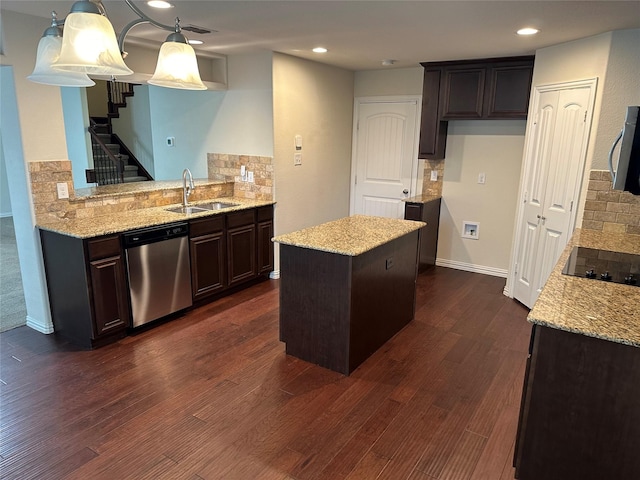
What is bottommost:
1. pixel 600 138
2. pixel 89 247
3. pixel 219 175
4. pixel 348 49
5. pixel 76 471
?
pixel 76 471

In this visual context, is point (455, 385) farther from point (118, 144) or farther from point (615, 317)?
point (118, 144)

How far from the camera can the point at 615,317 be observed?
1.80 m

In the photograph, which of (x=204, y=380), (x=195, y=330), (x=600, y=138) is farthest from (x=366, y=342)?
(x=600, y=138)

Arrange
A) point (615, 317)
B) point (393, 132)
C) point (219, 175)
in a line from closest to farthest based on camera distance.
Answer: point (615, 317) < point (219, 175) < point (393, 132)

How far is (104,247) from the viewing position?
3.25 meters

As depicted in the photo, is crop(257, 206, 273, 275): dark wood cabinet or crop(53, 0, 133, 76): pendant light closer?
crop(53, 0, 133, 76): pendant light

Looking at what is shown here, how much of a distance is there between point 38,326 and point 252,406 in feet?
7.10

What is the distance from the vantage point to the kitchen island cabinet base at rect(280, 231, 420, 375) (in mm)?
2938

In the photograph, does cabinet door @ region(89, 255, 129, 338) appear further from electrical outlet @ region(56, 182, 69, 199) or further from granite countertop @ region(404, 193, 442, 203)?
granite countertop @ region(404, 193, 442, 203)

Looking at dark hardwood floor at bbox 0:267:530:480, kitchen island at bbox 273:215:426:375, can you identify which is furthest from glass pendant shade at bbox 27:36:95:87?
dark hardwood floor at bbox 0:267:530:480

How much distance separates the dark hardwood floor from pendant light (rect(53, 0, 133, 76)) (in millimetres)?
1873

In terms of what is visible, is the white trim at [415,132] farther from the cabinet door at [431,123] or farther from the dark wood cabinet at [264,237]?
the dark wood cabinet at [264,237]

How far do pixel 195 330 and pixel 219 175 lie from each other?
2.18 meters

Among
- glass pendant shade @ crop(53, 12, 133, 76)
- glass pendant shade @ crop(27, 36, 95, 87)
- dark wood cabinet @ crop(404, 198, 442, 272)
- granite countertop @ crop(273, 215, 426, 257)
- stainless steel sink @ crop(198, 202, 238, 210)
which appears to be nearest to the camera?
glass pendant shade @ crop(53, 12, 133, 76)
